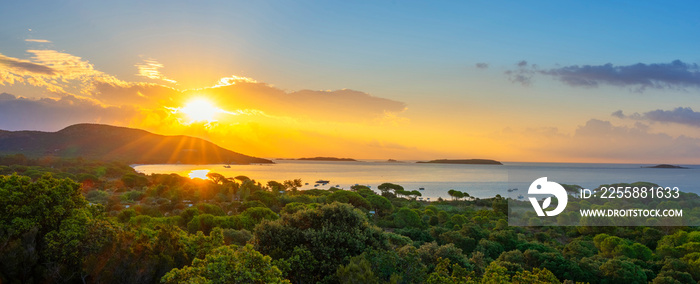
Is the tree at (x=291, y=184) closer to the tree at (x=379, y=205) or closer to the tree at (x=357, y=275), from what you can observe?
the tree at (x=379, y=205)

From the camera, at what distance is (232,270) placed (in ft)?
20.3

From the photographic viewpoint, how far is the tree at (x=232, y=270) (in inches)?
240

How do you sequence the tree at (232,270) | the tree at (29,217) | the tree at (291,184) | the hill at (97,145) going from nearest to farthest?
the tree at (232,270) < the tree at (29,217) < the tree at (291,184) < the hill at (97,145)

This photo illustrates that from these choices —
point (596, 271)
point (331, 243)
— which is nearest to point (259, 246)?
point (331, 243)

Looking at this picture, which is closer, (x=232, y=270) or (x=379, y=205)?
(x=232, y=270)

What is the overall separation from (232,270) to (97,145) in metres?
192

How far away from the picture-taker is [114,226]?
11.1 metres

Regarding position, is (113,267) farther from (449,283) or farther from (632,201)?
(632,201)

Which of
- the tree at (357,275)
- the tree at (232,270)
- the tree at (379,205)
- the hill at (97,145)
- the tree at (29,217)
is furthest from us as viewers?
the hill at (97,145)

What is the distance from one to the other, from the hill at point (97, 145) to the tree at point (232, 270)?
15601cm

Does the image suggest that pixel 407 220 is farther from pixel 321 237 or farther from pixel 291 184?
pixel 291 184

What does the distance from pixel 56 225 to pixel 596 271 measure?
21.5 m

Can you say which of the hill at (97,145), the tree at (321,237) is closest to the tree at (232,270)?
the tree at (321,237)

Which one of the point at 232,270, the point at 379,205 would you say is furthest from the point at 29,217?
the point at 379,205
